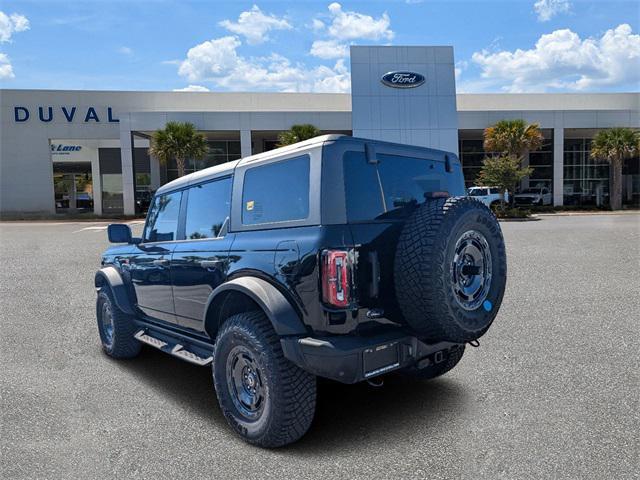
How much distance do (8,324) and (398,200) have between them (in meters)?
6.00

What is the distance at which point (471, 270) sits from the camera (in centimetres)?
339

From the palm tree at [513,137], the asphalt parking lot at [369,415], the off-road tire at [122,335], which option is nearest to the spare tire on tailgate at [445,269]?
the asphalt parking lot at [369,415]

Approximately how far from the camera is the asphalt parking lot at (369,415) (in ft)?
9.84

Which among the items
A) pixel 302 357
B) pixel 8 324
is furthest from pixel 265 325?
pixel 8 324

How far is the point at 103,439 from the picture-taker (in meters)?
3.42

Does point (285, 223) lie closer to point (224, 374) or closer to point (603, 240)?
point (224, 374)

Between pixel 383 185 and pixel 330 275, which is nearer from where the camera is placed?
pixel 330 275

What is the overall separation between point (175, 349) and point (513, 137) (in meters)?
33.1

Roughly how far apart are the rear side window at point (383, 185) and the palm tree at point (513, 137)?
31.7m

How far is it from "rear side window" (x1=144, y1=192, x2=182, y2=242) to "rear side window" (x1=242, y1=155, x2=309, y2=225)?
4.03 ft

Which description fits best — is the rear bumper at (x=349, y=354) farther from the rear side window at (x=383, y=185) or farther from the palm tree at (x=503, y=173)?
the palm tree at (x=503, y=173)

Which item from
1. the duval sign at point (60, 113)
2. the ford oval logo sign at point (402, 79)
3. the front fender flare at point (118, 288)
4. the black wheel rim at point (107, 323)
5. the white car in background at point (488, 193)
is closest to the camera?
the front fender flare at point (118, 288)

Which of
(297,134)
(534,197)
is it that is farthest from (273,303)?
(534,197)

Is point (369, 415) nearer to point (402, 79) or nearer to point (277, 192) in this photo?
point (277, 192)
